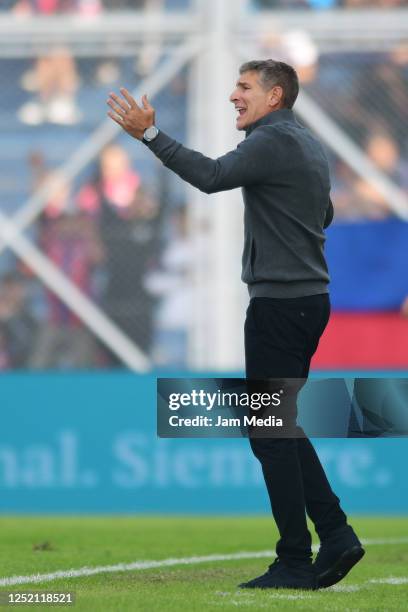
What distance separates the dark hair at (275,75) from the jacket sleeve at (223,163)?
224 millimetres

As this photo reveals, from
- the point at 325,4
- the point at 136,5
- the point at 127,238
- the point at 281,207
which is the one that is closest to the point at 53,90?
the point at 136,5

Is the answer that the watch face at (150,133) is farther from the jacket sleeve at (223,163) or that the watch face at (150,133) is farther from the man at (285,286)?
the man at (285,286)

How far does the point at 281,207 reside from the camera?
4891mm

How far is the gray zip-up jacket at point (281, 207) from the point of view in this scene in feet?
15.8

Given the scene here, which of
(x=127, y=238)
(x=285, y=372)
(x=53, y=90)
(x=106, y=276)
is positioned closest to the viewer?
(x=285, y=372)

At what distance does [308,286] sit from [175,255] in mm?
6179

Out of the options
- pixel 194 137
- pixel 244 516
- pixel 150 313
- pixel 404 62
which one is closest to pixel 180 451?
pixel 244 516

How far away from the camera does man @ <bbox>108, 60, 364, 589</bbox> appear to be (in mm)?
4836

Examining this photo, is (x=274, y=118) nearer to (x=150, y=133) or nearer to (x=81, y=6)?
(x=150, y=133)

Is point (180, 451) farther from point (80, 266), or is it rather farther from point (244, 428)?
point (244, 428)

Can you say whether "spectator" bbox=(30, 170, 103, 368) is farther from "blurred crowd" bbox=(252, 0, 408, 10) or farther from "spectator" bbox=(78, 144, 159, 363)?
"blurred crowd" bbox=(252, 0, 408, 10)

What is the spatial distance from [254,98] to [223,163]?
0.39 m

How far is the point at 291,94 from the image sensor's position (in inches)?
198

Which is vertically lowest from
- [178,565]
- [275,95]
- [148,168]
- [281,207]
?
[178,565]
